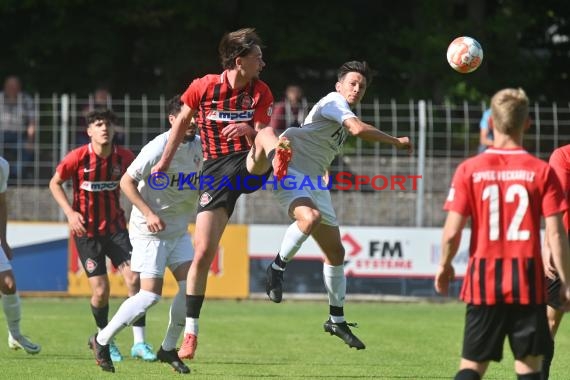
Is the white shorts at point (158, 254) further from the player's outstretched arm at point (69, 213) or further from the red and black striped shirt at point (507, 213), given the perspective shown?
the red and black striped shirt at point (507, 213)

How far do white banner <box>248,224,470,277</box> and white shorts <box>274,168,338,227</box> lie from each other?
7197mm

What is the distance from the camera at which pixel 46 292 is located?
16625 mm

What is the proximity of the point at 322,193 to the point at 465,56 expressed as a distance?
5.88 feet

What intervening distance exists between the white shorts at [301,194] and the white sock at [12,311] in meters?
2.82

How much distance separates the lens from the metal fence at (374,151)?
1630 centimetres

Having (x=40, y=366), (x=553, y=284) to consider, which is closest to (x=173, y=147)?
(x=40, y=366)

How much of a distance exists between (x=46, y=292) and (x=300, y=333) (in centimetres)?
543

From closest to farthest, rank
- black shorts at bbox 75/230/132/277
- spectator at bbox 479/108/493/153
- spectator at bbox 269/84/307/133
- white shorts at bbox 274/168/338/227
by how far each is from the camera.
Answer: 1. white shorts at bbox 274/168/338/227
2. black shorts at bbox 75/230/132/277
3. spectator at bbox 479/108/493/153
4. spectator at bbox 269/84/307/133

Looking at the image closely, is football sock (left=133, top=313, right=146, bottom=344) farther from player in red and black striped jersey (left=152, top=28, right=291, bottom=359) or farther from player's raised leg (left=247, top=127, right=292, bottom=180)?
player's raised leg (left=247, top=127, right=292, bottom=180)

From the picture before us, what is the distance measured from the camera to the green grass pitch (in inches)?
362

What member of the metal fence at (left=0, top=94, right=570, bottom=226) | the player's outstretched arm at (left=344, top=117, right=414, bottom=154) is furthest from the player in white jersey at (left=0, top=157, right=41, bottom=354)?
the metal fence at (left=0, top=94, right=570, bottom=226)

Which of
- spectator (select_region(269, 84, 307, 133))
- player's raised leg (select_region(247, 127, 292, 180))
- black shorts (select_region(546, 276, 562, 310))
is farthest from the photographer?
spectator (select_region(269, 84, 307, 133))

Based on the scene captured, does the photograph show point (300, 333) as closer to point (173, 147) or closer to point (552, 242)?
point (173, 147)

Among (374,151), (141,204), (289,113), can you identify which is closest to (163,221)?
(141,204)
